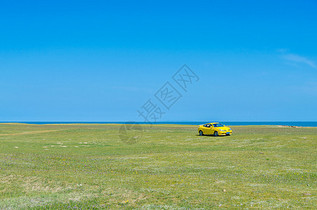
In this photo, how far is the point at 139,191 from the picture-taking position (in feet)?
44.9

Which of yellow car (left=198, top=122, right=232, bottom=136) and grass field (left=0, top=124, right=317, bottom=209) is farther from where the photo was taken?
yellow car (left=198, top=122, right=232, bottom=136)

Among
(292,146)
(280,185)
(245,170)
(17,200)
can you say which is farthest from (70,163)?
(292,146)

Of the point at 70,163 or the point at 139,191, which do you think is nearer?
the point at 139,191

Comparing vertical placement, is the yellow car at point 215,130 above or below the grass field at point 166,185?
above

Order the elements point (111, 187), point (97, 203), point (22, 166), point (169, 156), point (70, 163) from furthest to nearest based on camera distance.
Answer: point (169, 156)
point (70, 163)
point (22, 166)
point (111, 187)
point (97, 203)

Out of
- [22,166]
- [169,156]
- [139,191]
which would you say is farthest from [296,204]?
[22,166]

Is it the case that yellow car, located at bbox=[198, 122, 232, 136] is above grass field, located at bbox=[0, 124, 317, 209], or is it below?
above

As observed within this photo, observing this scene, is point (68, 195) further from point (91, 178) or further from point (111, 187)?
point (91, 178)

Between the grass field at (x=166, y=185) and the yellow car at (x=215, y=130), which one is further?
the yellow car at (x=215, y=130)

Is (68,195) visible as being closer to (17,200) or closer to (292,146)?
(17,200)

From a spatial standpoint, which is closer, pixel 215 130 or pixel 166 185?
pixel 166 185

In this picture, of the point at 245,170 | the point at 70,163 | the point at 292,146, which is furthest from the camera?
the point at 292,146

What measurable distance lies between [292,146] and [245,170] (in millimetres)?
16150

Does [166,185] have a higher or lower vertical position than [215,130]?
lower
